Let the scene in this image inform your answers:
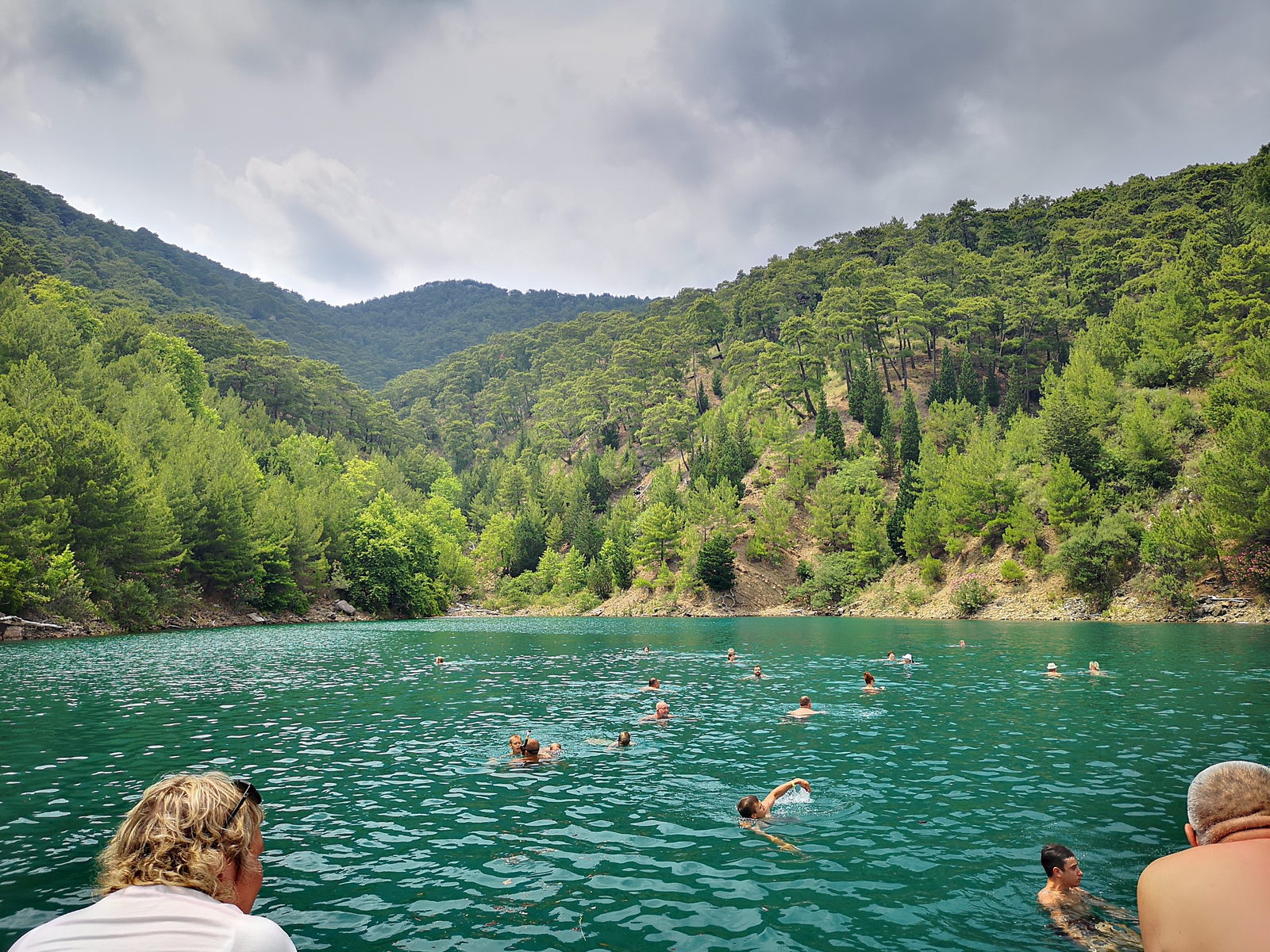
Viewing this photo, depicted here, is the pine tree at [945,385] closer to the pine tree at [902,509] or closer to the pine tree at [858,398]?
the pine tree at [858,398]

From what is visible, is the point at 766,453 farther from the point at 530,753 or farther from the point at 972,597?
the point at 530,753

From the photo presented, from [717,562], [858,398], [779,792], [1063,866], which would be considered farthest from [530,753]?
[858,398]

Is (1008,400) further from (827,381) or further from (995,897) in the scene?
(995,897)

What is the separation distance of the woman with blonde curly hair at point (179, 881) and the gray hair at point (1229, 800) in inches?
234

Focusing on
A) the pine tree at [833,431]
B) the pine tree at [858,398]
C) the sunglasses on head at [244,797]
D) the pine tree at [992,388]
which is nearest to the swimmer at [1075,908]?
the sunglasses on head at [244,797]

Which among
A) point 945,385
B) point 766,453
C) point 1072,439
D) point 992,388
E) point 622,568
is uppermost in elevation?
point 992,388

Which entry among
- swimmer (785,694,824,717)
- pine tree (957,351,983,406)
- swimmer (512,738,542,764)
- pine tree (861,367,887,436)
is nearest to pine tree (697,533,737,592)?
pine tree (861,367,887,436)

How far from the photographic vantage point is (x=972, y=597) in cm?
7306

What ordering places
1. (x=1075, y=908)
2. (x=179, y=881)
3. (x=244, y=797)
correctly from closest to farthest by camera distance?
(x=179, y=881), (x=244, y=797), (x=1075, y=908)

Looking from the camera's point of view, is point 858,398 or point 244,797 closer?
point 244,797

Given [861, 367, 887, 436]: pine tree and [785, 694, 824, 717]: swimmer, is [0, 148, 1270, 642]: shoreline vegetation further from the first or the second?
[785, 694, 824, 717]: swimmer

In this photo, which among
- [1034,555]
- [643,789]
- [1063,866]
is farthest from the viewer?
[1034,555]

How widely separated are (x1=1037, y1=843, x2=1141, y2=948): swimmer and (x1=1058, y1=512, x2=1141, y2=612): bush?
62.3 meters

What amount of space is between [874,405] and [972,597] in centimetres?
4268
